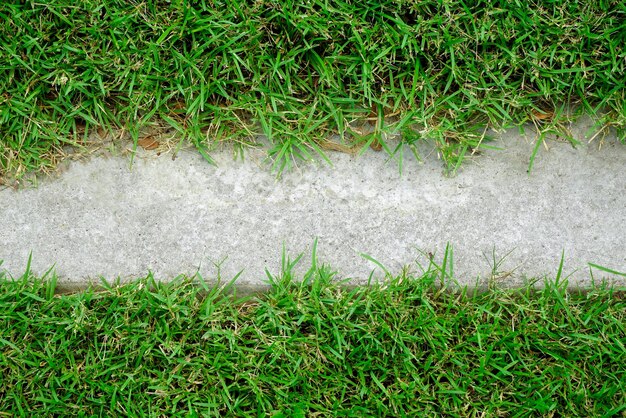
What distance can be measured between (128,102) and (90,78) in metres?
0.15

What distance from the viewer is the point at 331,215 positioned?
2.33 meters

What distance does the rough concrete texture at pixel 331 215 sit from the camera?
2309mm

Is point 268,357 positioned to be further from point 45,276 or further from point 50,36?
point 50,36

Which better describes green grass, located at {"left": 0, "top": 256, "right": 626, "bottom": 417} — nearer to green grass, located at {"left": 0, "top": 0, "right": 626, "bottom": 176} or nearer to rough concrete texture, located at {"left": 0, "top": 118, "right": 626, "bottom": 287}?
rough concrete texture, located at {"left": 0, "top": 118, "right": 626, "bottom": 287}

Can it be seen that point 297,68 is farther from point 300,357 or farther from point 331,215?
point 300,357

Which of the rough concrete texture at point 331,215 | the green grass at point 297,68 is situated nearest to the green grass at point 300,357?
the rough concrete texture at point 331,215

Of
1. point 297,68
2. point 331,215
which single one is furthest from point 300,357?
point 297,68

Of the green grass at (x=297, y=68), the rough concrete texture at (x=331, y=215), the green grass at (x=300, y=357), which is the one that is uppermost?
the green grass at (x=297, y=68)

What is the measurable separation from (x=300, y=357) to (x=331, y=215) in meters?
0.52

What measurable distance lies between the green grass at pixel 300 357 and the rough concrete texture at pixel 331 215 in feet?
0.45

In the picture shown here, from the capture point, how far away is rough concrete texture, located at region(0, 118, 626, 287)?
7.57ft

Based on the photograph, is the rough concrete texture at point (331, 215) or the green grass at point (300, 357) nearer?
the green grass at point (300, 357)

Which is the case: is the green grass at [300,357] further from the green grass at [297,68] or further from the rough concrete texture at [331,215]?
the green grass at [297,68]

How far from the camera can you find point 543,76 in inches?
89.6
